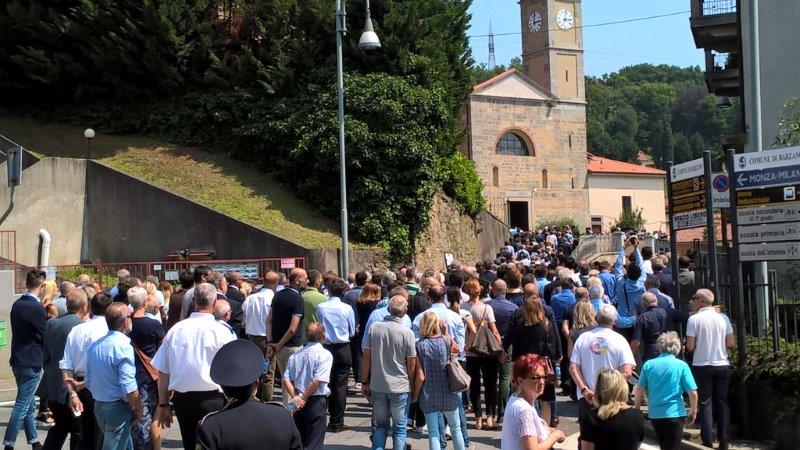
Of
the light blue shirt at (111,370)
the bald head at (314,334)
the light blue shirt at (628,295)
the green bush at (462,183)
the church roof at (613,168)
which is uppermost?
the church roof at (613,168)

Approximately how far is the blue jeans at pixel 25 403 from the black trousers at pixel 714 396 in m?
7.31

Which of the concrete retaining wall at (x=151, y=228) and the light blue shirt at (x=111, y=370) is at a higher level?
the concrete retaining wall at (x=151, y=228)

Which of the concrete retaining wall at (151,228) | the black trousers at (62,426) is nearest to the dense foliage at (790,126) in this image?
the black trousers at (62,426)

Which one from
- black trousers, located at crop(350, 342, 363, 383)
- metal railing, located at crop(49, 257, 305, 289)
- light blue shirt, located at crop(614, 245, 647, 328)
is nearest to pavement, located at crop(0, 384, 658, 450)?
black trousers, located at crop(350, 342, 363, 383)

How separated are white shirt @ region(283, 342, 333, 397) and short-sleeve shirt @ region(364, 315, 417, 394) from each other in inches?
30.7

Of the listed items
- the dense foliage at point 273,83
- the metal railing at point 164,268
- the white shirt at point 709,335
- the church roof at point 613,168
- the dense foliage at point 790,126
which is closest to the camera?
the white shirt at point 709,335

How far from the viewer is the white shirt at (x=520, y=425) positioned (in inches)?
211

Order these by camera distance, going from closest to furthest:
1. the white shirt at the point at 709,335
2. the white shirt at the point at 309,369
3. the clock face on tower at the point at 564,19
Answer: the white shirt at the point at 309,369 → the white shirt at the point at 709,335 → the clock face on tower at the point at 564,19

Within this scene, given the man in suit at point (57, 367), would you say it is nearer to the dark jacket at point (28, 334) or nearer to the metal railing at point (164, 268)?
the dark jacket at point (28, 334)

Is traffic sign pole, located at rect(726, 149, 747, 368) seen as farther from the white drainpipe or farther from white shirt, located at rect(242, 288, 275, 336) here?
the white drainpipe

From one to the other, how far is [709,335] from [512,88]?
4961 cm

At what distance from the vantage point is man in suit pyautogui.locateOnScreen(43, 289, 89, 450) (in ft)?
27.0

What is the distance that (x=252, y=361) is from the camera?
4.52 m

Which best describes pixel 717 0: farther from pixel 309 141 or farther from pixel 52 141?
pixel 52 141
